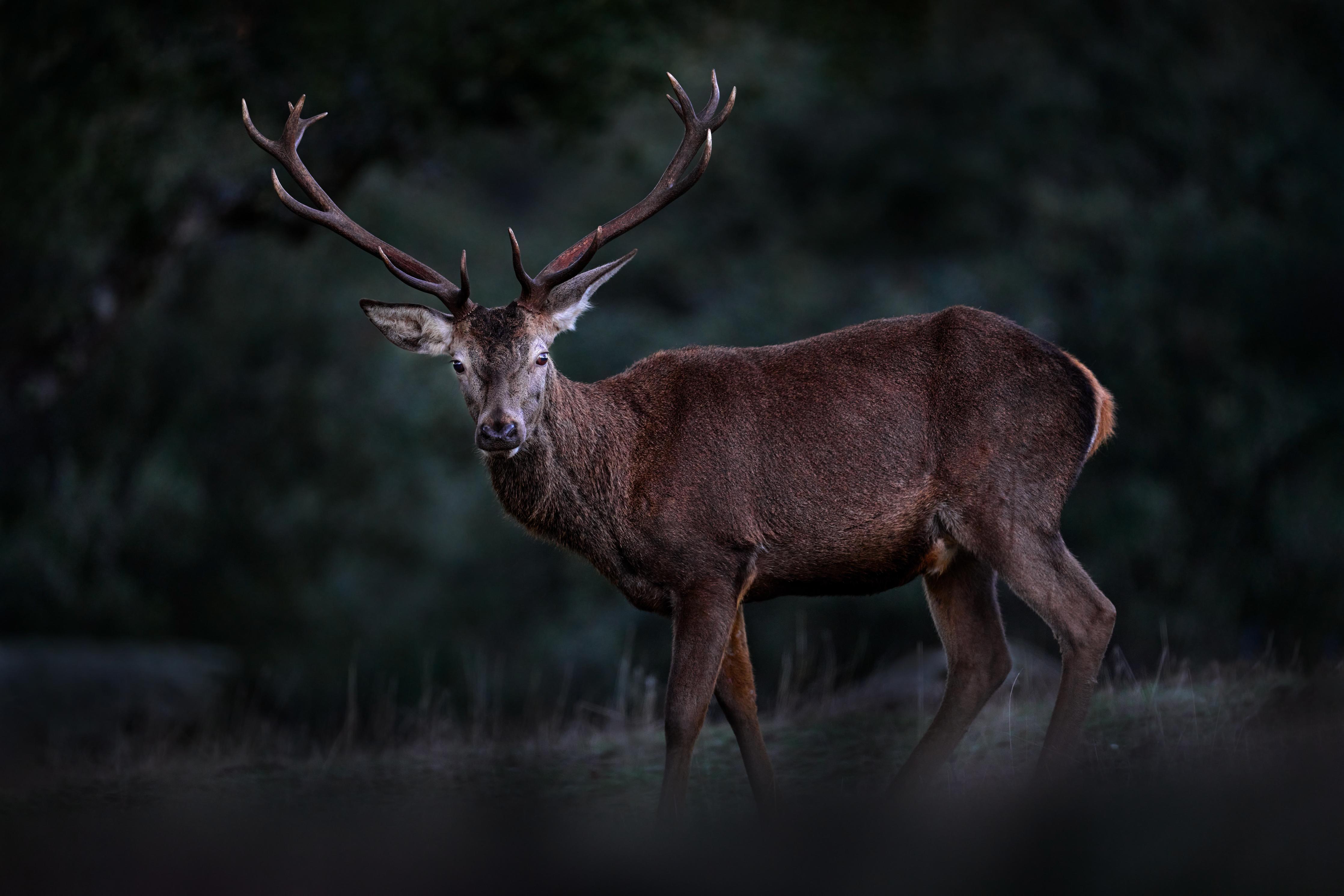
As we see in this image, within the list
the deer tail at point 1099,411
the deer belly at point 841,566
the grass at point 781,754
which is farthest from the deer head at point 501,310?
the deer tail at point 1099,411

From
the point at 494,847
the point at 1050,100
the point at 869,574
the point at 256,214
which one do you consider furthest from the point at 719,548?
the point at 1050,100

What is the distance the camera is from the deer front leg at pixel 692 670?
561 centimetres

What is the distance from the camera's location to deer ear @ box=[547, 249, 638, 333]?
610 centimetres

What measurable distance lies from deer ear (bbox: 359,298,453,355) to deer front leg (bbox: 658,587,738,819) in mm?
1492

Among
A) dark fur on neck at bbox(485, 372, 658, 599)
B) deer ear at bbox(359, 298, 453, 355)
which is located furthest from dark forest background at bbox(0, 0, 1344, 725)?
deer ear at bbox(359, 298, 453, 355)

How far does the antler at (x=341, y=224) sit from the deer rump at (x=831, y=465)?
65 cm

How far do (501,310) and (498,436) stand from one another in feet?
2.20

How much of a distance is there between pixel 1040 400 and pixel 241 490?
42.2ft

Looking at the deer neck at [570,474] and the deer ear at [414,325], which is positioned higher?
the deer ear at [414,325]

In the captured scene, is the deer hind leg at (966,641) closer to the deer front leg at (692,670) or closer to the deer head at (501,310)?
the deer front leg at (692,670)

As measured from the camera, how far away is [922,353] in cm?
597

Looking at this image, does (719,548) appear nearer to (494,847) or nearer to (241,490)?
(494,847)

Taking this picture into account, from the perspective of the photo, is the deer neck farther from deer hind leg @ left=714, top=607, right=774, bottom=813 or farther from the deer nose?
deer hind leg @ left=714, top=607, right=774, bottom=813

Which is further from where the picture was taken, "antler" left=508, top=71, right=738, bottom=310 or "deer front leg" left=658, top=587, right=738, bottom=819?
"antler" left=508, top=71, right=738, bottom=310
